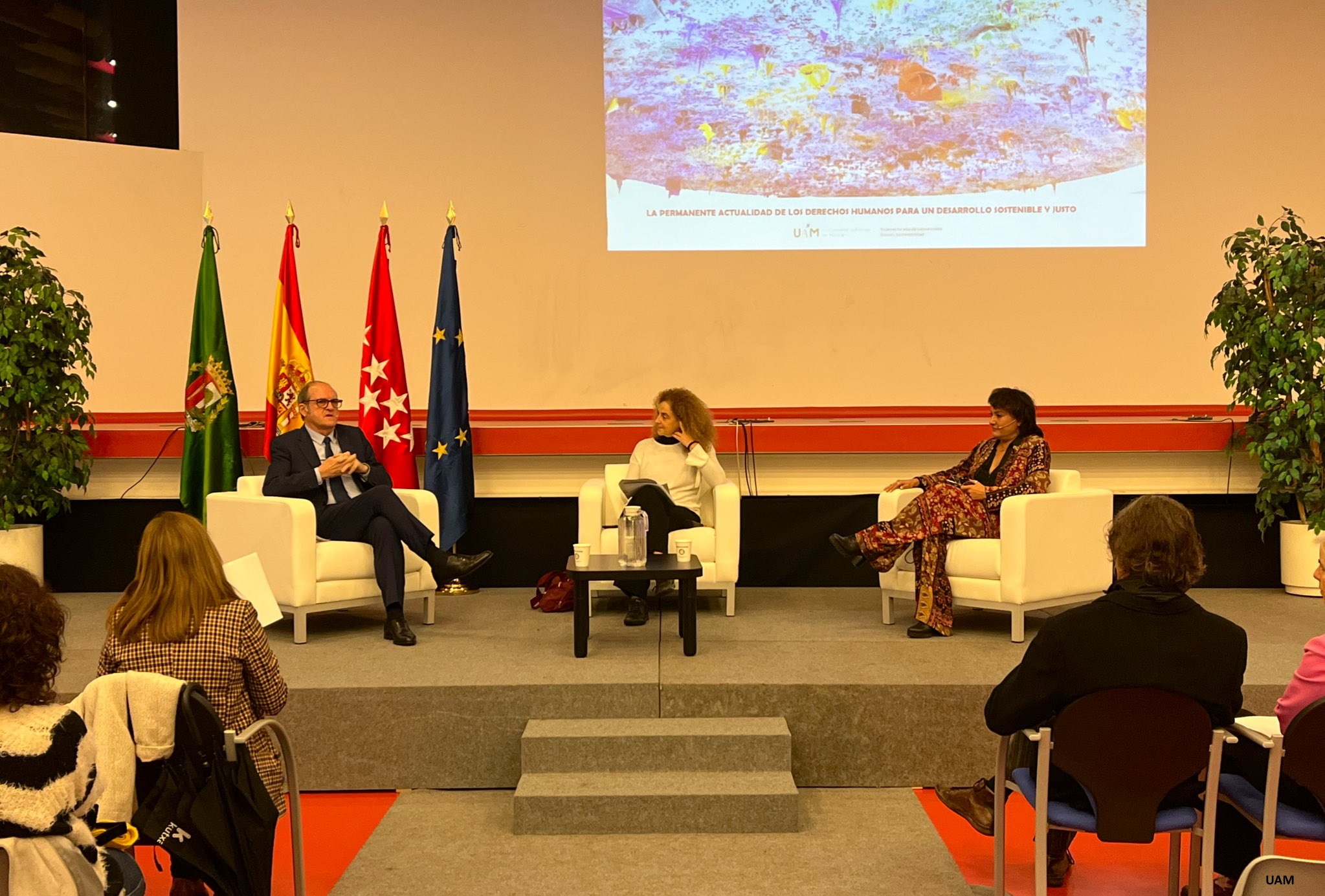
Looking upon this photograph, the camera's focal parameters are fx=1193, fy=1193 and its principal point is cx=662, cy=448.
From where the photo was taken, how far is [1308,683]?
2.44 m

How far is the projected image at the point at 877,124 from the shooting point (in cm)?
652

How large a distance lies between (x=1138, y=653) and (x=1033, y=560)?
90.9 inches

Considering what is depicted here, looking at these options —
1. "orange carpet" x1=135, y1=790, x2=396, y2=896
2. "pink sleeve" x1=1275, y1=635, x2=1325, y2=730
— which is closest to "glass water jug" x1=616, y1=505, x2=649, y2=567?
"orange carpet" x1=135, y1=790, x2=396, y2=896

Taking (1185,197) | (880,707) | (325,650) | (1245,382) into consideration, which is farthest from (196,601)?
(1185,197)

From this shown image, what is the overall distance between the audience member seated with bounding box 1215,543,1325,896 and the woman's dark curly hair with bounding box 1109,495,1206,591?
0.27 m

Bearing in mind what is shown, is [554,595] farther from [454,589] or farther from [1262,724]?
[1262,724]

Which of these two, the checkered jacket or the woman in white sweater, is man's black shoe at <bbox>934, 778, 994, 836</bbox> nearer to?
the checkered jacket

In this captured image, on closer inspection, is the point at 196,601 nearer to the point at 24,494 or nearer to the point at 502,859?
the point at 502,859

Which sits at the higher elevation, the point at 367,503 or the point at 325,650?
the point at 367,503

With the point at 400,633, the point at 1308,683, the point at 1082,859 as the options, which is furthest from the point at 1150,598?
the point at 400,633

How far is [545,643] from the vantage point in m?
4.73

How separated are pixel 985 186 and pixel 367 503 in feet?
12.4

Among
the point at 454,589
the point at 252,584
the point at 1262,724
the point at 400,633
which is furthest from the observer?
the point at 454,589

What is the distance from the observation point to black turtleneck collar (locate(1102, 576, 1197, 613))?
2529mm
